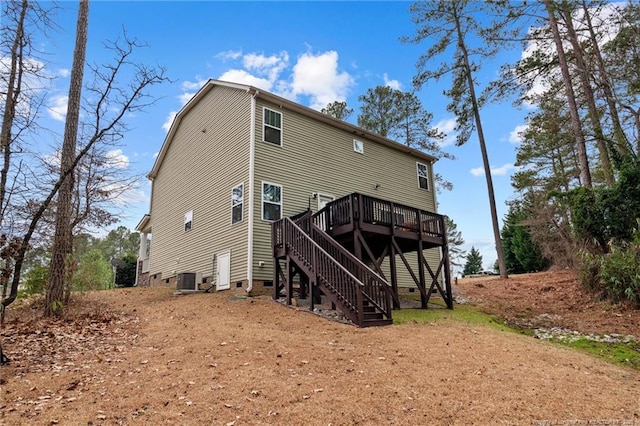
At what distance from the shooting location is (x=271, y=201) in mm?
12164

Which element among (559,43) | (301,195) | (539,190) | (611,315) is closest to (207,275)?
(301,195)

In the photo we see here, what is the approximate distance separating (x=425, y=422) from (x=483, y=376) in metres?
1.67

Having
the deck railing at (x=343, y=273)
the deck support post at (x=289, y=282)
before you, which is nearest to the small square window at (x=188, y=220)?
the deck support post at (x=289, y=282)

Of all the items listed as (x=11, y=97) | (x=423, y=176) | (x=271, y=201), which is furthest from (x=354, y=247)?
(x=423, y=176)

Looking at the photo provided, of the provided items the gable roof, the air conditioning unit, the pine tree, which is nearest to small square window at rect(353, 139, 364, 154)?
the gable roof

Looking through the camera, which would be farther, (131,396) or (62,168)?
(62,168)

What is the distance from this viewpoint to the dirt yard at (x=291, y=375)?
376 cm

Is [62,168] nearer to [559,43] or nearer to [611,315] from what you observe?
[611,315]

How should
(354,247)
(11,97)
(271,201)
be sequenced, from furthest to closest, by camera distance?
(271,201) → (354,247) → (11,97)

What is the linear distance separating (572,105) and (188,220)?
15188 mm

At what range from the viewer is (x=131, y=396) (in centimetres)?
414

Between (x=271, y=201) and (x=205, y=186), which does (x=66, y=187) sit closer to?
(x=271, y=201)

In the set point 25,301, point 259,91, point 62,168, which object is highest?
point 259,91

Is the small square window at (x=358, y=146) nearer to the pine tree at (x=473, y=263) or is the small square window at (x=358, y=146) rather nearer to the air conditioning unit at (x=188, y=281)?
the air conditioning unit at (x=188, y=281)
